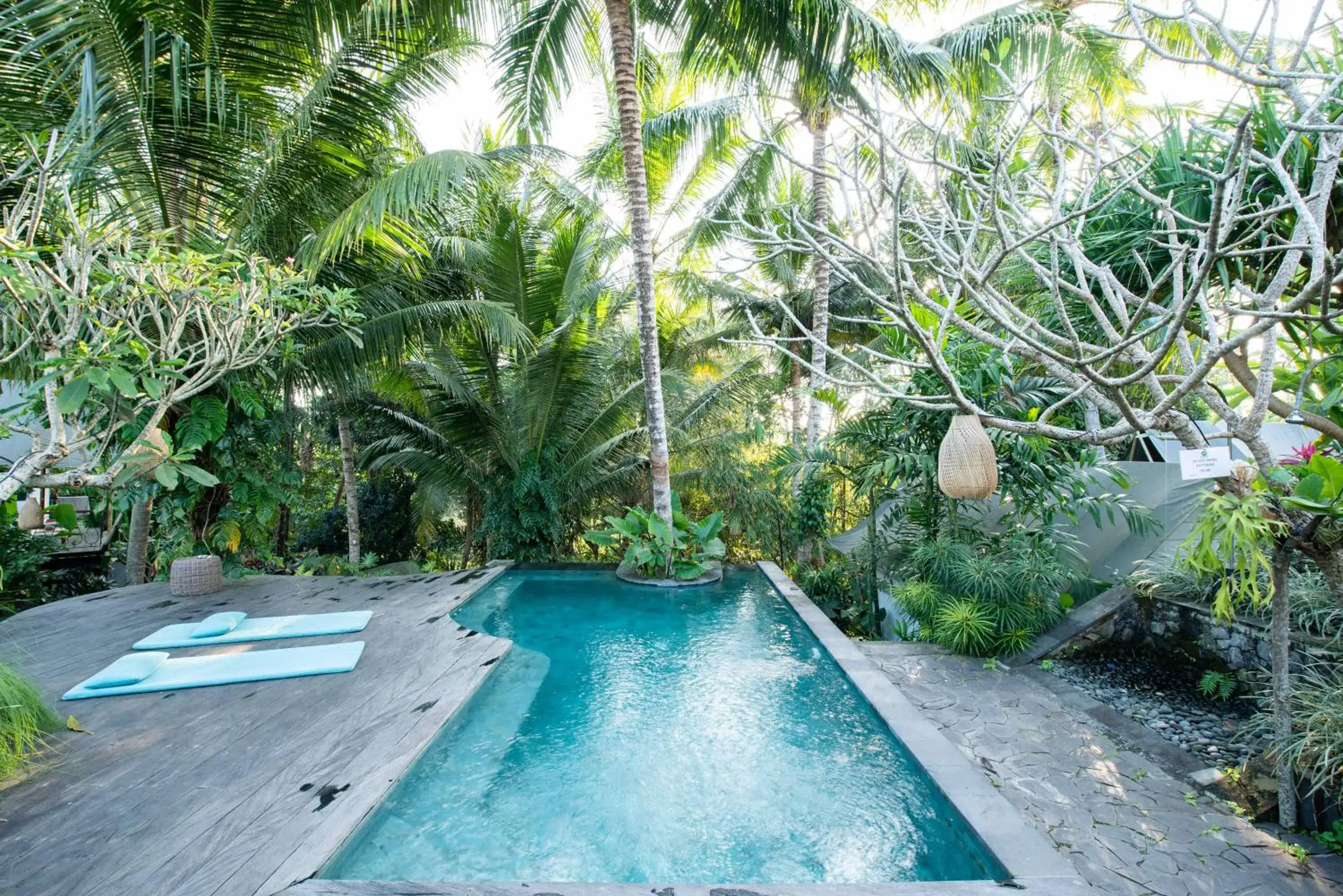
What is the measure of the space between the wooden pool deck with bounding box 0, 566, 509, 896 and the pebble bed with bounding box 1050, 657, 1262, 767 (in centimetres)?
405

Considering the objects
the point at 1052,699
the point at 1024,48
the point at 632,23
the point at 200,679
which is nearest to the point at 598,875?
the point at 200,679

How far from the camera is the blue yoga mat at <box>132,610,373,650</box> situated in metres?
4.48

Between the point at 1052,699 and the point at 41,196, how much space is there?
5.71 meters

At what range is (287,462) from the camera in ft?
21.9

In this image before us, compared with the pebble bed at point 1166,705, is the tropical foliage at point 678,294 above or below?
above

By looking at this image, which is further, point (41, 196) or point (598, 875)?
point (598, 875)

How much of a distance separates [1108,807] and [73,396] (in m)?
4.50

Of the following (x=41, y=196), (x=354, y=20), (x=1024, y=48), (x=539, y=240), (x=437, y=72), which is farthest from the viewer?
(x=539, y=240)

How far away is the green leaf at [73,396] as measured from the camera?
221cm

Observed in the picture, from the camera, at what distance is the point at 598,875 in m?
2.62

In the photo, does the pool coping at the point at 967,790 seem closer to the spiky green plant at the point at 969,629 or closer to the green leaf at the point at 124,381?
the spiky green plant at the point at 969,629

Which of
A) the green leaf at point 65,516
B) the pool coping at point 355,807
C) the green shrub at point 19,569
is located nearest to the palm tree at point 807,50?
the pool coping at point 355,807

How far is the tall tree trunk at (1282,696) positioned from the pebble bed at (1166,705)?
0.37 meters

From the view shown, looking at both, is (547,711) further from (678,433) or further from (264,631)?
(678,433)
